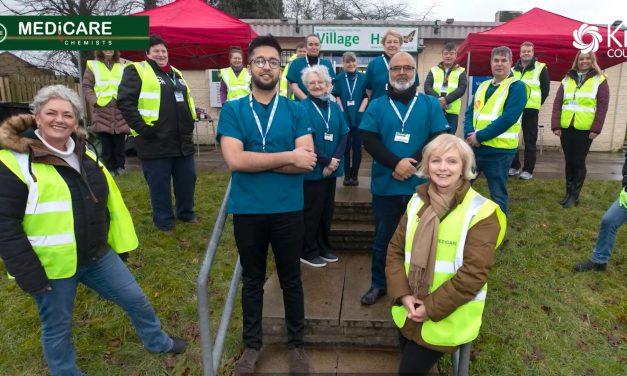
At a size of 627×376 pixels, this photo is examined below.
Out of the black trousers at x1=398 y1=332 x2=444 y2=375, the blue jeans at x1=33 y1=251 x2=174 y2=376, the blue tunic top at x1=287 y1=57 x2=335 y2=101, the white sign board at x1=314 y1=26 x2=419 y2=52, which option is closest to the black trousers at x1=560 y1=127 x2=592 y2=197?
the blue tunic top at x1=287 y1=57 x2=335 y2=101

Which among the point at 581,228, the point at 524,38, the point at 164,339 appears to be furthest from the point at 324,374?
the point at 524,38

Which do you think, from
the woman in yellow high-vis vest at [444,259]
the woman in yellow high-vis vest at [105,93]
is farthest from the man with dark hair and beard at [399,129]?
the woman in yellow high-vis vest at [105,93]

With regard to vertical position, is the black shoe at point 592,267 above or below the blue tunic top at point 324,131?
below

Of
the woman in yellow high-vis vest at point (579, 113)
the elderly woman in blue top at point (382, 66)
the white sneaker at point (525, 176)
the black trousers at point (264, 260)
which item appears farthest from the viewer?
the white sneaker at point (525, 176)

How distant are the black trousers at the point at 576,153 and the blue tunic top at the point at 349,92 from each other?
2855mm

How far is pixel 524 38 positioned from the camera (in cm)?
707

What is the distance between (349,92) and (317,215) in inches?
83.5

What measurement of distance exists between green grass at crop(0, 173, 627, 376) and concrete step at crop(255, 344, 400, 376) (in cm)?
28

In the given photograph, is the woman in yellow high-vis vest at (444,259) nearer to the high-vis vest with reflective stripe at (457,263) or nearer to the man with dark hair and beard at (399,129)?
the high-vis vest with reflective stripe at (457,263)

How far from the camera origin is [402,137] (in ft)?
10.00

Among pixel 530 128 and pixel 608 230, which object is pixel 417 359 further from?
pixel 530 128

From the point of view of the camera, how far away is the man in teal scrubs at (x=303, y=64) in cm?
521

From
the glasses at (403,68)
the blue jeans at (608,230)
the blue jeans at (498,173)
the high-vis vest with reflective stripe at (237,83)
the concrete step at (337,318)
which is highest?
the high-vis vest with reflective stripe at (237,83)

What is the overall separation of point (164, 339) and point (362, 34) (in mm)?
9283
